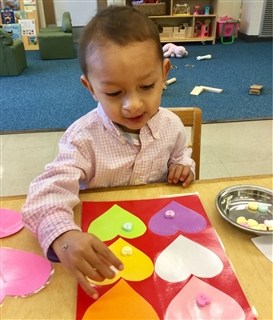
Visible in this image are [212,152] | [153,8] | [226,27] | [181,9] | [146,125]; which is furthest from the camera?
[226,27]

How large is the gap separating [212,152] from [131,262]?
5.53ft

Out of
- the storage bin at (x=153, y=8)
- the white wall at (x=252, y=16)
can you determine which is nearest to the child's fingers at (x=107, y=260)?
the storage bin at (x=153, y=8)

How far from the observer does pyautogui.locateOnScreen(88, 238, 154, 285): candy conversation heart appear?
0.54m

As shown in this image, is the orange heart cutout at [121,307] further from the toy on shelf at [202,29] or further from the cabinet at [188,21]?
the toy on shelf at [202,29]

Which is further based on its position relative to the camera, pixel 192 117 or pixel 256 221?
pixel 192 117

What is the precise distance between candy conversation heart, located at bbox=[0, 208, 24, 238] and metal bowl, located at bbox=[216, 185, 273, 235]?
0.38 m

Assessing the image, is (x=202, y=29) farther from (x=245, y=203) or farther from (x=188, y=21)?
(x=245, y=203)

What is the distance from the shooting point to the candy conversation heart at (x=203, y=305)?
1.58 feet

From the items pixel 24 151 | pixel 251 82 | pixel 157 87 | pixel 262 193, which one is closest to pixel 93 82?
pixel 157 87

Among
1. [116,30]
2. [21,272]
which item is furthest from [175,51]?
[21,272]

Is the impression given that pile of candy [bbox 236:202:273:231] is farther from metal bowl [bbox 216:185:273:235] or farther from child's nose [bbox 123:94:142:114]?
child's nose [bbox 123:94:142:114]

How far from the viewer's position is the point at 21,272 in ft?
1.83

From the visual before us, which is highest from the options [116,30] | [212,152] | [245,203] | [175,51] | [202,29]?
[116,30]

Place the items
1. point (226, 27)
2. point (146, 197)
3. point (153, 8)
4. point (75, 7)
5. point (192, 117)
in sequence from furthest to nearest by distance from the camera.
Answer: point (75, 7)
point (226, 27)
point (153, 8)
point (192, 117)
point (146, 197)
